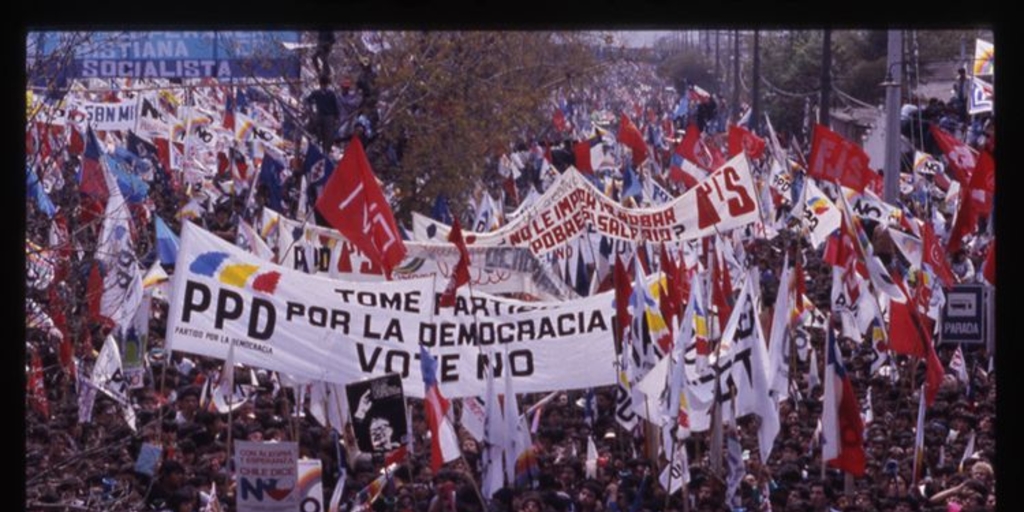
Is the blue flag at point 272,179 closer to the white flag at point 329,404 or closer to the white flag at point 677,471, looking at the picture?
the white flag at point 329,404

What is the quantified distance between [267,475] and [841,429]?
3430 millimetres

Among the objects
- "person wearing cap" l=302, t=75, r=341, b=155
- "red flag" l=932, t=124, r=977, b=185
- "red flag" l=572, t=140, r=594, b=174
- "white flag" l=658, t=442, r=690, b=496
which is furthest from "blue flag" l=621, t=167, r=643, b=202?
"white flag" l=658, t=442, r=690, b=496

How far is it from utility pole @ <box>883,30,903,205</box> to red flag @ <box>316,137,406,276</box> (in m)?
10.3

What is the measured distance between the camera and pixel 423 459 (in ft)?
45.6

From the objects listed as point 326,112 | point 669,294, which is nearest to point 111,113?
point 326,112

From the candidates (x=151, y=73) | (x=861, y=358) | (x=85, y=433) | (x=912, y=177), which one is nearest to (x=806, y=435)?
(x=861, y=358)

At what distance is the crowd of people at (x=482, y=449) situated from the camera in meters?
11.8

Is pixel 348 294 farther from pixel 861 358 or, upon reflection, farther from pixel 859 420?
pixel 861 358

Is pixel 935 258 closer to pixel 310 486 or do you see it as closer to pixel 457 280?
pixel 457 280

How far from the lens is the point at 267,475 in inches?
413

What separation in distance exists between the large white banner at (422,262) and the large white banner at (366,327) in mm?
1886

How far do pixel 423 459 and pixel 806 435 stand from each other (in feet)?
9.71

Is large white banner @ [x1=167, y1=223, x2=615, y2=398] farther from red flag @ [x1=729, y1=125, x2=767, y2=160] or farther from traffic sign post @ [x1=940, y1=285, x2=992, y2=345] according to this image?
red flag @ [x1=729, y1=125, x2=767, y2=160]

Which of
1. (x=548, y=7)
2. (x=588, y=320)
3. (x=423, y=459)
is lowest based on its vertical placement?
(x=423, y=459)
